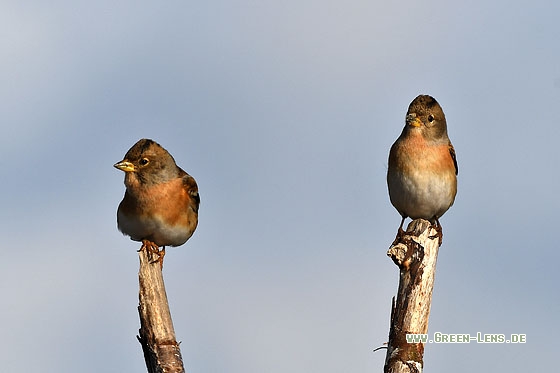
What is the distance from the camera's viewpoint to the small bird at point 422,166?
13.3 m

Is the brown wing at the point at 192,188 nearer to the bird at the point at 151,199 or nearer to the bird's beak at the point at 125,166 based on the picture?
the bird at the point at 151,199

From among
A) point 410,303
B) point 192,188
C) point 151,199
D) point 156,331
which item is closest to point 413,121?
point 192,188

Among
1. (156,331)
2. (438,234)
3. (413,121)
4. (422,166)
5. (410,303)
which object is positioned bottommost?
(156,331)

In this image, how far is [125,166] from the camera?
13.3m

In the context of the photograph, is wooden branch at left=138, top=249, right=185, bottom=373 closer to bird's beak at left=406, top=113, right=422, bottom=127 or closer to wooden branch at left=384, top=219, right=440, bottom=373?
wooden branch at left=384, top=219, right=440, bottom=373

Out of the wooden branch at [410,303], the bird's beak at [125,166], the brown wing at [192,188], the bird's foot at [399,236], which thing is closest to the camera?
the wooden branch at [410,303]

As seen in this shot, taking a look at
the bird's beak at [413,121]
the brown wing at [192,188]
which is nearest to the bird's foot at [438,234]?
the bird's beak at [413,121]

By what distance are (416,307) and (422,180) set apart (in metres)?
3.70

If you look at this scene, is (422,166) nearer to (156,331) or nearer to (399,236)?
(399,236)

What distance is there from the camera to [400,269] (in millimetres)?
10328

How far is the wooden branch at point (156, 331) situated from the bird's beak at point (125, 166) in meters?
2.84

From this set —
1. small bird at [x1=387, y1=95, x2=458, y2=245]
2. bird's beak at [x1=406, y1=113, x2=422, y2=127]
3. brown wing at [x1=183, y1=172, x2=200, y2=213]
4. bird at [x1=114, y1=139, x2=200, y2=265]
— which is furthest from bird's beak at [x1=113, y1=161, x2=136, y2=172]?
bird's beak at [x1=406, y1=113, x2=422, y2=127]

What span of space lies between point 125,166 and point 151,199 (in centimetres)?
60

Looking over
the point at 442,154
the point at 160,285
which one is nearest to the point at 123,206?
the point at 160,285
